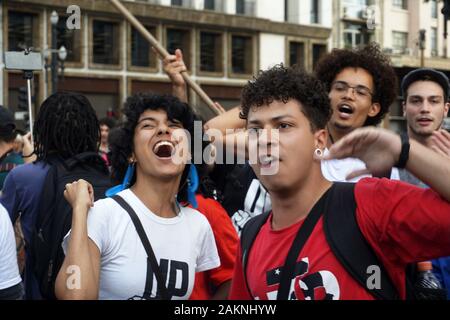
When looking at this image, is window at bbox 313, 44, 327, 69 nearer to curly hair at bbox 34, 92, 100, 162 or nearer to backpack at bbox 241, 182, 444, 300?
curly hair at bbox 34, 92, 100, 162

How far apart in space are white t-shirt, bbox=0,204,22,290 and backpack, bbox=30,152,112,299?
29cm

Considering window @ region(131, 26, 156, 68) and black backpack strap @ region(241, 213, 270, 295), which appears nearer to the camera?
black backpack strap @ region(241, 213, 270, 295)

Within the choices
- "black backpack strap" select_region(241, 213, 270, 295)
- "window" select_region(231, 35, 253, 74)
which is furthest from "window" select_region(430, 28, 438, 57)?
"black backpack strap" select_region(241, 213, 270, 295)

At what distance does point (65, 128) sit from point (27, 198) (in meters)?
0.46

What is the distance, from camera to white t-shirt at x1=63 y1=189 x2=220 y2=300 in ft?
9.57

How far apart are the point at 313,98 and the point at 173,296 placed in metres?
1.04

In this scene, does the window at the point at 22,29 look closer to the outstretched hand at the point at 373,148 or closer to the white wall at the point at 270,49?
the white wall at the point at 270,49

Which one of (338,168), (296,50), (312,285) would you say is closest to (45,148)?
(338,168)

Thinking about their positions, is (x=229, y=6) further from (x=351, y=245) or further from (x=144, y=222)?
(x=351, y=245)

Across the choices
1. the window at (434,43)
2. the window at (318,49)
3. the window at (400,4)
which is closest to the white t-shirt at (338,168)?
the window at (318,49)

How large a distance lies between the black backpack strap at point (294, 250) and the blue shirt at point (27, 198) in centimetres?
190

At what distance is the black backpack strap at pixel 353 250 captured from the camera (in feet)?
7.30

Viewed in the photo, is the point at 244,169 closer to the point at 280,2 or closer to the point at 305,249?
the point at 305,249
